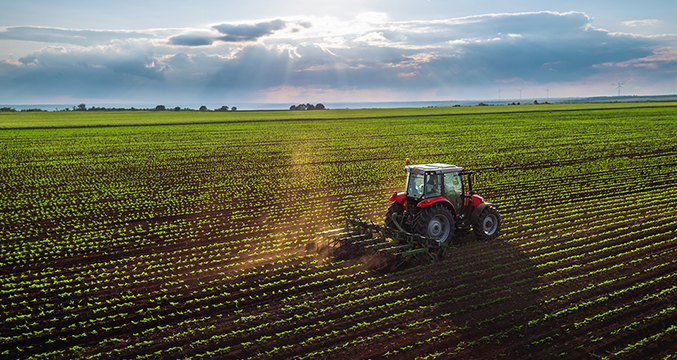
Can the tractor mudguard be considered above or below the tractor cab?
below

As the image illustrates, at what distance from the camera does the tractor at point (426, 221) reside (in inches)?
439

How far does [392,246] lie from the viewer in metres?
11.2

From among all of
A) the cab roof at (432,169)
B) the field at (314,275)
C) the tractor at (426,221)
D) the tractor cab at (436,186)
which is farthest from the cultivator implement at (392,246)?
the cab roof at (432,169)

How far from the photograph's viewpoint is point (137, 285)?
33.8ft

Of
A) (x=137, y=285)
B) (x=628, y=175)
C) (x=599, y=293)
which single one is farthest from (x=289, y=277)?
A: (x=628, y=175)

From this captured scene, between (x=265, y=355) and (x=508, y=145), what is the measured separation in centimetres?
3436

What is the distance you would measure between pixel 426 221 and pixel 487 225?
2633mm

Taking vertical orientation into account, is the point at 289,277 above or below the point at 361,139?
below

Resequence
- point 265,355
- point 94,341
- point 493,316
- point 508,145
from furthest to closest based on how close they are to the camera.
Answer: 1. point 508,145
2. point 493,316
3. point 94,341
4. point 265,355

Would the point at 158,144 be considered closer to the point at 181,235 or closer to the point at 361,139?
the point at 361,139

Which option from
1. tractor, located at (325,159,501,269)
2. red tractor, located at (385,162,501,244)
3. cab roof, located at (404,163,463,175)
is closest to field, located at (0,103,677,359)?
tractor, located at (325,159,501,269)

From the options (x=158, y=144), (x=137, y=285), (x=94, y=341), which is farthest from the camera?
(x=158, y=144)

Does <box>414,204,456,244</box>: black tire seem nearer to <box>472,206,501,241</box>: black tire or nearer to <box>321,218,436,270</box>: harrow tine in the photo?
<box>321,218,436,270</box>: harrow tine

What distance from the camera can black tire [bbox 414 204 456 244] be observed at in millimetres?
11398
